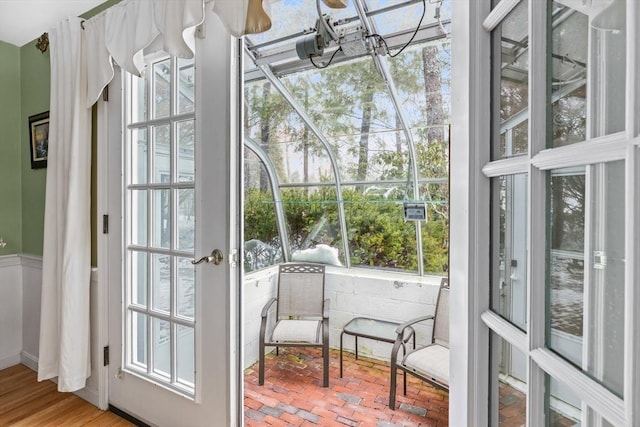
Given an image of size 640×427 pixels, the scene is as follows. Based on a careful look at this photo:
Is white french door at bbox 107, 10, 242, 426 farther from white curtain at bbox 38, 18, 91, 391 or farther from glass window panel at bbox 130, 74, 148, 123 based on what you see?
white curtain at bbox 38, 18, 91, 391

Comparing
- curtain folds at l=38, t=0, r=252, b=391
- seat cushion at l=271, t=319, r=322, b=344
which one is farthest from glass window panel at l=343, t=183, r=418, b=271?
curtain folds at l=38, t=0, r=252, b=391

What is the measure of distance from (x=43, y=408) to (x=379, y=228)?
2810mm

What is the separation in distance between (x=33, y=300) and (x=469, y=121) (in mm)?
3074

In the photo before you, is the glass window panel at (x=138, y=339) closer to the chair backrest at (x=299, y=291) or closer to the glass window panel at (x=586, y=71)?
the chair backrest at (x=299, y=291)

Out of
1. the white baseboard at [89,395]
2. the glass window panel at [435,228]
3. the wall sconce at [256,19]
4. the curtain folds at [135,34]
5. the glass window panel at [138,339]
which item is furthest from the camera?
the glass window panel at [435,228]

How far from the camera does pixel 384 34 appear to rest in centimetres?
222

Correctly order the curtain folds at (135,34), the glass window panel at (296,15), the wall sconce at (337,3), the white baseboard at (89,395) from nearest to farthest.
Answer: the wall sconce at (337,3)
the curtain folds at (135,34)
the white baseboard at (89,395)
the glass window panel at (296,15)

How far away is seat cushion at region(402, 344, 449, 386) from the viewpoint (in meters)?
1.97

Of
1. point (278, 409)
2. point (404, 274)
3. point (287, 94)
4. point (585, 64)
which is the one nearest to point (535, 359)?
point (585, 64)

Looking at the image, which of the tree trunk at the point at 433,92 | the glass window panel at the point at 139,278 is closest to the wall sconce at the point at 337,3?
the glass window panel at the point at 139,278

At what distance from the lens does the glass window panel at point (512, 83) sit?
599 millimetres

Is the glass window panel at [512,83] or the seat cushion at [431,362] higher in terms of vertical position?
the glass window panel at [512,83]

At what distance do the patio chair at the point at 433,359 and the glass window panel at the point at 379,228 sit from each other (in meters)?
0.70

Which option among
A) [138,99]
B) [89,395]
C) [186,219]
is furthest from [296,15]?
[89,395]
